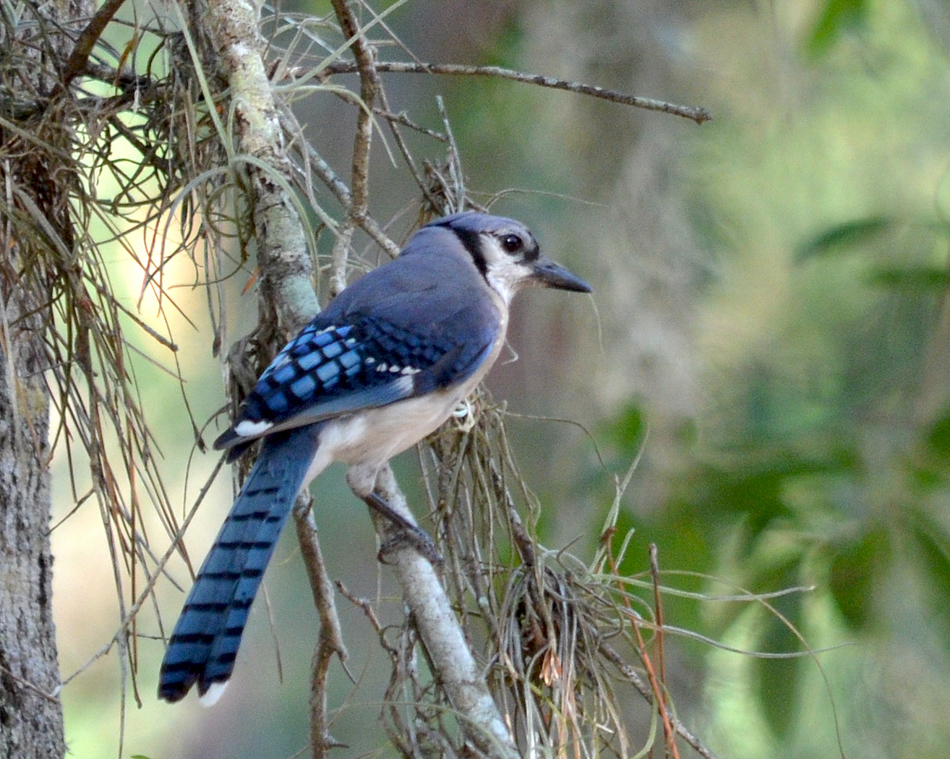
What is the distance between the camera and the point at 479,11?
3.60 m

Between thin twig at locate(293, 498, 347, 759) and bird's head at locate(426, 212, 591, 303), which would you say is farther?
bird's head at locate(426, 212, 591, 303)

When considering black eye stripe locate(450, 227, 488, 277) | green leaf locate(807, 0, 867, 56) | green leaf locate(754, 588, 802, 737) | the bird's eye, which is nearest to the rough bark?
black eye stripe locate(450, 227, 488, 277)

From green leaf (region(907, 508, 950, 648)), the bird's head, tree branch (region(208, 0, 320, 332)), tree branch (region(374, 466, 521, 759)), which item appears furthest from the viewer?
the bird's head

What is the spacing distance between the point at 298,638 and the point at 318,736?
3.22 m

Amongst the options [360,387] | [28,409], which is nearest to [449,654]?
[360,387]

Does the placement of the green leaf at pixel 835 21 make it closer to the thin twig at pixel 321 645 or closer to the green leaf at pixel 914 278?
the green leaf at pixel 914 278

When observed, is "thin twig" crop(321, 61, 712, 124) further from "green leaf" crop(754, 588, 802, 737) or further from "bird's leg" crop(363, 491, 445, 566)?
"green leaf" crop(754, 588, 802, 737)

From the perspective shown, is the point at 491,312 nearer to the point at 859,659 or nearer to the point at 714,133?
the point at 859,659

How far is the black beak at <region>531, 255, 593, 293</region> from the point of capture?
6.46 ft

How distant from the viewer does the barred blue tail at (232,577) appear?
1188 mm

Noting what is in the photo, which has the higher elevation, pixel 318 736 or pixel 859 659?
pixel 318 736

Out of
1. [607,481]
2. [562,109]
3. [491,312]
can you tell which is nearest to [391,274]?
[491,312]

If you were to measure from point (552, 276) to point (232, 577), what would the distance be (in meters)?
0.92

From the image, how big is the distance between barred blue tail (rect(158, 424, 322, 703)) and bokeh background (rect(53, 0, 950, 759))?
0.24ft
